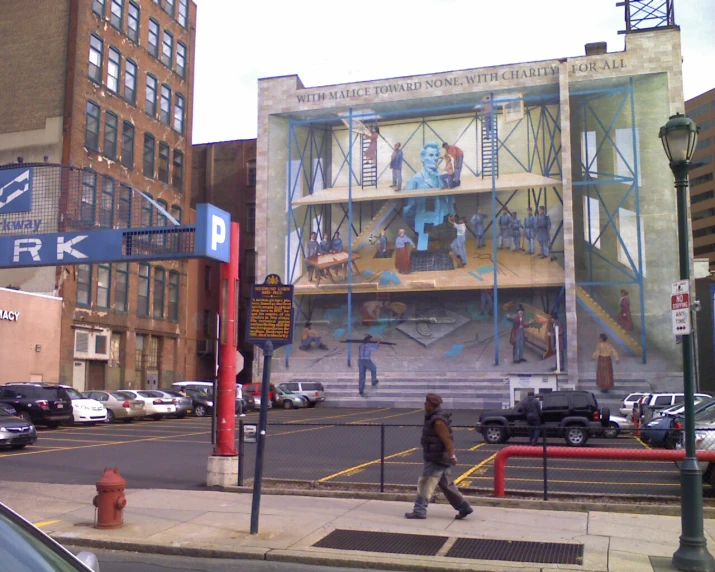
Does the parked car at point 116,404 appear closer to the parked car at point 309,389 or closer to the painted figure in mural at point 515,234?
the parked car at point 309,389

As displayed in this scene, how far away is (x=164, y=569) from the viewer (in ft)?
27.9

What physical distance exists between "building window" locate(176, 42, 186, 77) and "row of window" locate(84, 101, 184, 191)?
5.41 meters

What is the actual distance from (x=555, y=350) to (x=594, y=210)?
29.6 ft

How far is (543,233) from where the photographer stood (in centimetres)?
4853

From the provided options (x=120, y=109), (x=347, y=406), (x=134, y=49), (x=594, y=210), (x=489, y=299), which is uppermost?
(x=134, y=49)

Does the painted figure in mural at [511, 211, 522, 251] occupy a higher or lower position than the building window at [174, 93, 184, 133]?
lower

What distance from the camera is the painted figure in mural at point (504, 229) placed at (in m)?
49.5

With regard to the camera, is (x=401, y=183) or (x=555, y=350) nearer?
(x=555, y=350)

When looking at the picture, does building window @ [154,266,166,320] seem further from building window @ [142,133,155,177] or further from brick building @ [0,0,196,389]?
building window @ [142,133,155,177]

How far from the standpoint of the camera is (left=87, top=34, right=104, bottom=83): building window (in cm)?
4194

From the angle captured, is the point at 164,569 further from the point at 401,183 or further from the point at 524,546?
the point at 401,183

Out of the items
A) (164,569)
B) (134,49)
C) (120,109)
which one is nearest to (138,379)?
(120,109)

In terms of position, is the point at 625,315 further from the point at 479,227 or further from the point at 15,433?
the point at 15,433

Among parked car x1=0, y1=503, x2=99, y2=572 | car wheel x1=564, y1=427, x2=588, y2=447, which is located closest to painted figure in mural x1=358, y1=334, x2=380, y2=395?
car wheel x1=564, y1=427, x2=588, y2=447
